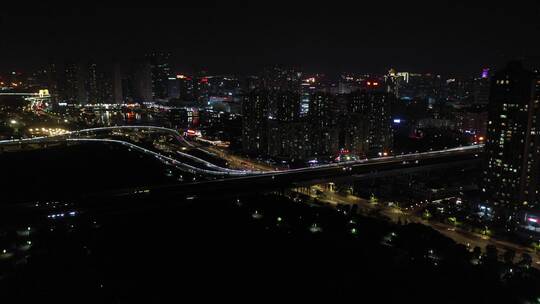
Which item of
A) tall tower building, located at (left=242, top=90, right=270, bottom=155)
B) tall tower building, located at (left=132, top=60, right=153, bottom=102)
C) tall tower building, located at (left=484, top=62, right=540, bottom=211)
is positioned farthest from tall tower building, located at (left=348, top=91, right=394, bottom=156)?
tall tower building, located at (left=132, top=60, right=153, bottom=102)

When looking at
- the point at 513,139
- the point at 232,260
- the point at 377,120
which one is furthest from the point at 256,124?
the point at 232,260

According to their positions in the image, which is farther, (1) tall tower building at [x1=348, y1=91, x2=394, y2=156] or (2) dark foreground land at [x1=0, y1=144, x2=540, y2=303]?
(1) tall tower building at [x1=348, y1=91, x2=394, y2=156]

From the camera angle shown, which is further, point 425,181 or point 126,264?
point 425,181

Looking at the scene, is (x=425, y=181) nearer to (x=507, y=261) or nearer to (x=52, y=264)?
(x=507, y=261)

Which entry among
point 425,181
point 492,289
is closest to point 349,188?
point 425,181

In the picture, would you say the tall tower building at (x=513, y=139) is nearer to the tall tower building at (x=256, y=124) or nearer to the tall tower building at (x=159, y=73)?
the tall tower building at (x=256, y=124)

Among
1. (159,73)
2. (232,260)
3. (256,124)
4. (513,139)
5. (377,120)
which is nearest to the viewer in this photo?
(232,260)

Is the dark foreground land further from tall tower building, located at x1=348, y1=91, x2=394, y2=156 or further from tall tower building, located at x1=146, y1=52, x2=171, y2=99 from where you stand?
tall tower building, located at x1=146, y1=52, x2=171, y2=99

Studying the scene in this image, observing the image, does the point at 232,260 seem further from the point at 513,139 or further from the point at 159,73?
the point at 159,73

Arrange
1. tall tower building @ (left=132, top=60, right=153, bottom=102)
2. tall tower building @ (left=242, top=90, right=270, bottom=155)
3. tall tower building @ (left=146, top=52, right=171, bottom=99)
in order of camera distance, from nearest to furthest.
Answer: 1. tall tower building @ (left=242, top=90, right=270, bottom=155)
2. tall tower building @ (left=132, top=60, right=153, bottom=102)
3. tall tower building @ (left=146, top=52, right=171, bottom=99)
